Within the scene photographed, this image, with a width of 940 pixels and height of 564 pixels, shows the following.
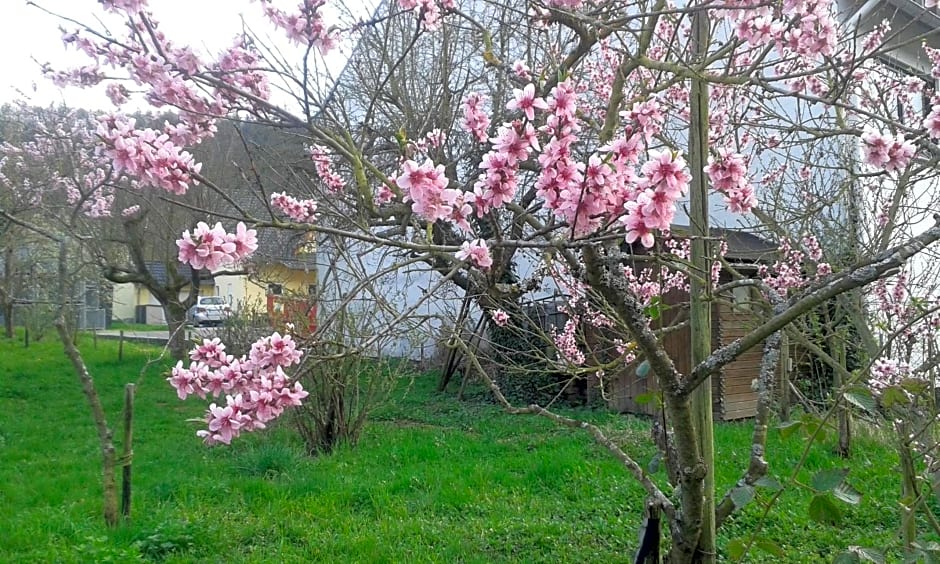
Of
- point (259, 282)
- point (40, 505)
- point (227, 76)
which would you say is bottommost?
point (40, 505)

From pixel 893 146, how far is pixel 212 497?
4330 millimetres

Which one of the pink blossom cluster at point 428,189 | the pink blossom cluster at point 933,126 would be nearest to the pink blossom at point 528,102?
the pink blossom cluster at point 428,189

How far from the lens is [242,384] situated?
6.97ft

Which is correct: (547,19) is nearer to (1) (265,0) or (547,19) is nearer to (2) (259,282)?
(1) (265,0)

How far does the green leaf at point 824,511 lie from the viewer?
1.38 m

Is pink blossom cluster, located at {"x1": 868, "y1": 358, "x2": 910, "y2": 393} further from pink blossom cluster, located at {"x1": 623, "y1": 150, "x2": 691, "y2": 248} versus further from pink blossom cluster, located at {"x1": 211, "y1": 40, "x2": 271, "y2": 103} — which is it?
pink blossom cluster, located at {"x1": 211, "y1": 40, "x2": 271, "y2": 103}

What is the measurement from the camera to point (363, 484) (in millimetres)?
4699

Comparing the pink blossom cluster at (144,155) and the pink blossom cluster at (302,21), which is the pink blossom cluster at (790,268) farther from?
the pink blossom cluster at (144,155)

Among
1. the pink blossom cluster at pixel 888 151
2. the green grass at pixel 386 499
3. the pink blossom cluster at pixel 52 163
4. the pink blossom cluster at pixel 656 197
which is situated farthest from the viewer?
the pink blossom cluster at pixel 52 163

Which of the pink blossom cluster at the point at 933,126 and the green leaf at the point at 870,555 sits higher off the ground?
the pink blossom cluster at the point at 933,126

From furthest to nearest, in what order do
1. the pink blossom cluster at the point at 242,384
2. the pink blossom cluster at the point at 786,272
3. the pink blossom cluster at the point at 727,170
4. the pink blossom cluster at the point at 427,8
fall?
1. the pink blossom cluster at the point at 786,272
2. the pink blossom cluster at the point at 427,8
3. the pink blossom cluster at the point at 242,384
4. the pink blossom cluster at the point at 727,170

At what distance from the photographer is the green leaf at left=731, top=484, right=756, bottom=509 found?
159 cm

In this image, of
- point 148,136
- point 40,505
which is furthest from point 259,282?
point 148,136

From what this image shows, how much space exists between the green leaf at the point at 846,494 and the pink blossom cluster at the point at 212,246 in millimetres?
1532
